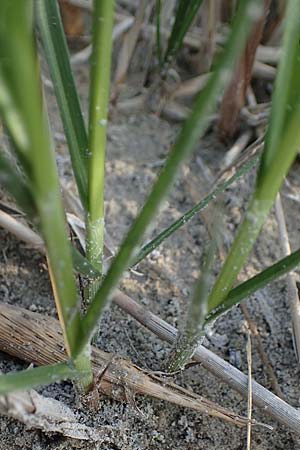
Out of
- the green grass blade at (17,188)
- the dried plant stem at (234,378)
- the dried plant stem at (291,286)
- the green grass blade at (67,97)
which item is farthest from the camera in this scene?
the dried plant stem at (291,286)

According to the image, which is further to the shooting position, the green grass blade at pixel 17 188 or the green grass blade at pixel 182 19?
the green grass blade at pixel 182 19

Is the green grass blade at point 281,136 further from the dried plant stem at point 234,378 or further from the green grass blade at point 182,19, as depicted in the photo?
the green grass blade at point 182,19

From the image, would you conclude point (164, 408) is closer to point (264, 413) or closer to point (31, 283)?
point (264, 413)

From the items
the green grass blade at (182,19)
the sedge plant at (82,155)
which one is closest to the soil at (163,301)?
the sedge plant at (82,155)

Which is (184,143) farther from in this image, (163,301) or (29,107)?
(163,301)

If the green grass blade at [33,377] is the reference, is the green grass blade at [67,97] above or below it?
above

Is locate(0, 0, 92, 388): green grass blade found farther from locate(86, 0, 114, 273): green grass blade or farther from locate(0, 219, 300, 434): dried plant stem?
locate(0, 219, 300, 434): dried plant stem
